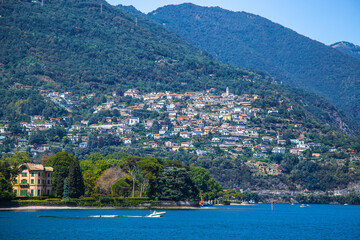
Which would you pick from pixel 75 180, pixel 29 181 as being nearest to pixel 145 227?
pixel 75 180

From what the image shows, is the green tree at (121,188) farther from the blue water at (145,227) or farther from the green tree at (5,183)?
the green tree at (5,183)

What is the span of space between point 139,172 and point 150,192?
5.63m

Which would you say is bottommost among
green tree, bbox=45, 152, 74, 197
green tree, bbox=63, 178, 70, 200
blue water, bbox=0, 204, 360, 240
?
blue water, bbox=0, 204, 360, 240

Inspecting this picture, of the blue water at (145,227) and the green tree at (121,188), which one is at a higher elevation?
the green tree at (121,188)

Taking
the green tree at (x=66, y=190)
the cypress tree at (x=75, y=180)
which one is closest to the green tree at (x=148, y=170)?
the cypress tree at (x=75, y=180)

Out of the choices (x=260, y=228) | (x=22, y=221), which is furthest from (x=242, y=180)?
(x=22, y=221)

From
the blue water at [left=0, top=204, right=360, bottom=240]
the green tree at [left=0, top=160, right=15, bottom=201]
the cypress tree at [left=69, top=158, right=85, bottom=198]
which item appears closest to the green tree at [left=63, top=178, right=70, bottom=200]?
the cypress tree at [left=69, top=158, right=85, bottom=198]

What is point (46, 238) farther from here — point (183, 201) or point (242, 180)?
point (242, 180)

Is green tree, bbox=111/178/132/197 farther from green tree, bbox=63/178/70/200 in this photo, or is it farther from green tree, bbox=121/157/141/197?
green tree, bbox=63/178/70/200

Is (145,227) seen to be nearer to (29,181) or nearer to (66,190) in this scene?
(66,190)

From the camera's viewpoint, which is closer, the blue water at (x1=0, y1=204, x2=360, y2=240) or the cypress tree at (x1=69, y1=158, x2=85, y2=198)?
the blue water at (x1=0, y1=204, x2=360, y2=240)

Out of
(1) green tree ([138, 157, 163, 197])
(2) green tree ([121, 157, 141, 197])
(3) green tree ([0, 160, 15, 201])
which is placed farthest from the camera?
(2) green tree ([121, 157, 141, 197])

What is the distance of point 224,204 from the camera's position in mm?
171875

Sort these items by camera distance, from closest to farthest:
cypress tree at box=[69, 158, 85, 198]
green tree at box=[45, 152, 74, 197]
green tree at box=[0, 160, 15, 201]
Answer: green tree at box=[0, 160, 15, 201]
cypress tree at box=[69, 158, 85, 198]
green tree at box=[45, 152, 74, 197]
